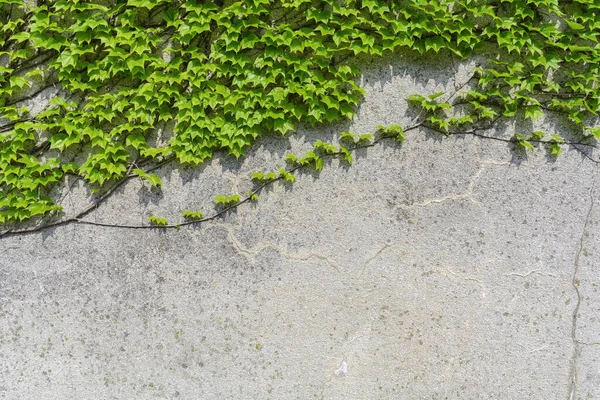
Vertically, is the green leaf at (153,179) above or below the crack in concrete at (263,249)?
above

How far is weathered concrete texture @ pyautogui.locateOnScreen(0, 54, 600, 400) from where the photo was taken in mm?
2113

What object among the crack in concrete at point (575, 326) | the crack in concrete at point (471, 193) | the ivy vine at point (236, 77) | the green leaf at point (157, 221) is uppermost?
the ivy vine at point (236, 77)

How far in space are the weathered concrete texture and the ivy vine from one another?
112 millimetres

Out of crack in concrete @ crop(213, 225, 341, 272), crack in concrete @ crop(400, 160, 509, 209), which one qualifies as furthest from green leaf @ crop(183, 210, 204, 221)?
crack in concrete @ crop(400, 160, 509, 209)

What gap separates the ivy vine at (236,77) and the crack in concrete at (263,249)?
0.62 feet

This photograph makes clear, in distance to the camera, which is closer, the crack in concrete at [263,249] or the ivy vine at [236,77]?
the ivy vine at [236,77]

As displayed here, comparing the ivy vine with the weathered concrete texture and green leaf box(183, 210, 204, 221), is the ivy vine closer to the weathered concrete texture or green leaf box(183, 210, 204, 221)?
green leaf box(183, 210, 204, 221)

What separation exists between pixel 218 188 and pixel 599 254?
2.02m

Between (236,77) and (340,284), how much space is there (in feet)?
3.91

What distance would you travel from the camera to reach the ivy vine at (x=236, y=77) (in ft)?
6.61

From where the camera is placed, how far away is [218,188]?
7.00 ft

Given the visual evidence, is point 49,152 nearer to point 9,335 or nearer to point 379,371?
point 9,335

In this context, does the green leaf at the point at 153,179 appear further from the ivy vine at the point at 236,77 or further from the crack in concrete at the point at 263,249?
the crack in concrete at the point at 263,249

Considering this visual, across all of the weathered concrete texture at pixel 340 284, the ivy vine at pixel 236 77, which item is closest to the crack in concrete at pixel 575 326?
the weathered concrete texture at pixel 340 284
